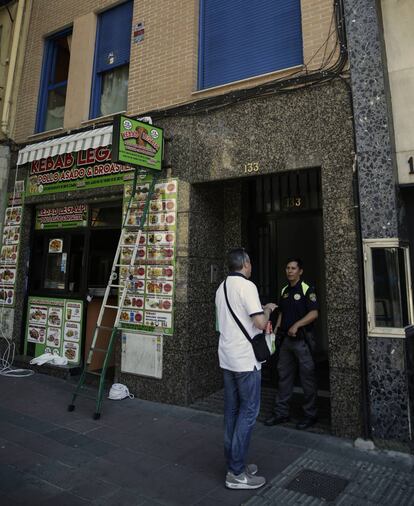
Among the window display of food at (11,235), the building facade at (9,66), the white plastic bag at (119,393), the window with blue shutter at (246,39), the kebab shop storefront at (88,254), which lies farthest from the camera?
the building facade at (9,66)

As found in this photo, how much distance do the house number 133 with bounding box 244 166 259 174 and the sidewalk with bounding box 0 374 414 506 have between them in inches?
136

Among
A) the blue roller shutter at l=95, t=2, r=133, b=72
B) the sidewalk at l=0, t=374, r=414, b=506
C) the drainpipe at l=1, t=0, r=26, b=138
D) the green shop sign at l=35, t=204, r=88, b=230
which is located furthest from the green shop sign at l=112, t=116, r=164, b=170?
the drainpipe at l=1, t=0, r=26, b=138

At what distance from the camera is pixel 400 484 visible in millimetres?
3500

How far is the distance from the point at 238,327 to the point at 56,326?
5484mm

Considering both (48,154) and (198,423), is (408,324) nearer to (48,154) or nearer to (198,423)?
(198,423)

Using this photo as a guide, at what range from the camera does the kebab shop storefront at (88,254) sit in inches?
241

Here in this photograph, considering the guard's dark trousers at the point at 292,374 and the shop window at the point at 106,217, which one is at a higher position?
the shop window at the point at 106,217

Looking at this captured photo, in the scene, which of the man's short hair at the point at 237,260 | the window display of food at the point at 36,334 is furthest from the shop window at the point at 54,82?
the man's short hair at the point at 237,260

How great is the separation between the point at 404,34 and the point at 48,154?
19.9 feet

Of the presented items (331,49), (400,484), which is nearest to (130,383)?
(400,484)

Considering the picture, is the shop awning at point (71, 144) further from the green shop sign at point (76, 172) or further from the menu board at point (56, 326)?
the menu board at point (56, 326)

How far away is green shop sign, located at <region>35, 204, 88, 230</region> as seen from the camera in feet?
25.1

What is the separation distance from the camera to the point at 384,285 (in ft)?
14.7

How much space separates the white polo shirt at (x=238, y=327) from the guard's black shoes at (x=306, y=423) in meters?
1.83
